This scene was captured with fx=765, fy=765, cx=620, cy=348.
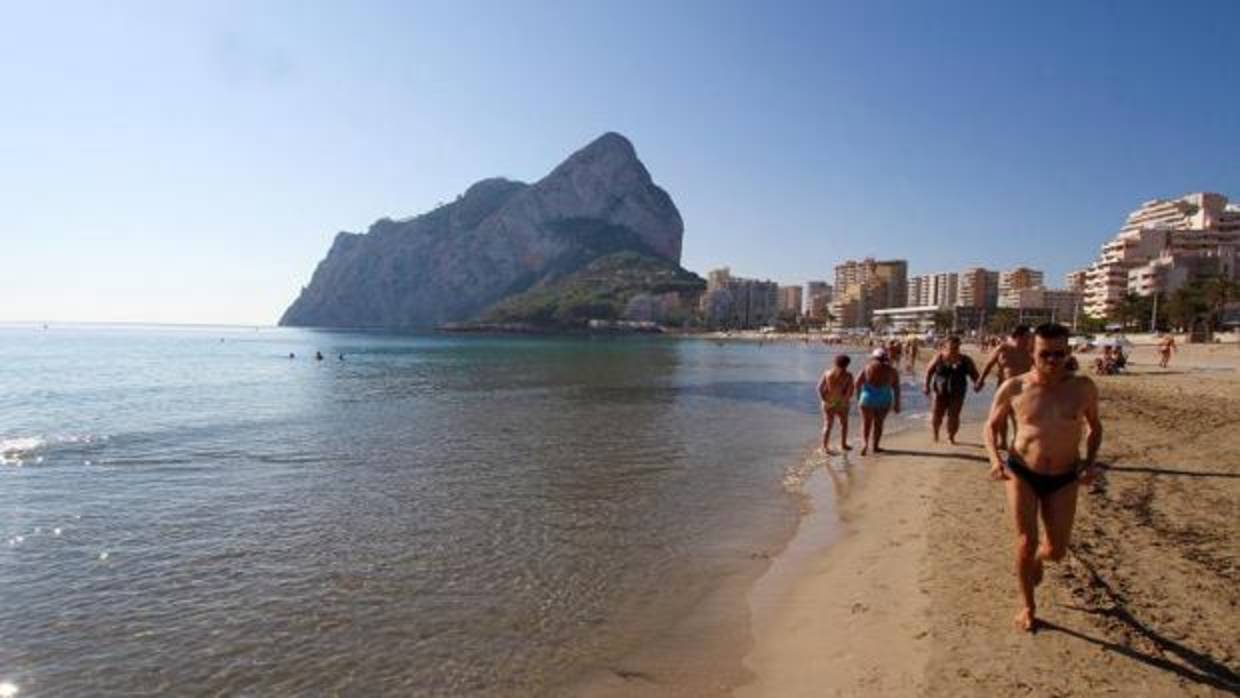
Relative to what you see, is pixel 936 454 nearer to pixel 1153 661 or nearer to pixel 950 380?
pixel 950 380

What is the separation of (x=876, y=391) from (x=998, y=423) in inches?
311

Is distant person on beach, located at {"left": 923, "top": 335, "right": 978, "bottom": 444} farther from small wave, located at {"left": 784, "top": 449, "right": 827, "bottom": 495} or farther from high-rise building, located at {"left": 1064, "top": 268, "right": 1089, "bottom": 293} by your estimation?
high-rise building, located at {"left": 1064, "top": 268, "right": 1089, "bottom": 293}

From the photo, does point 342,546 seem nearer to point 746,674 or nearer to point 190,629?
point 190,629

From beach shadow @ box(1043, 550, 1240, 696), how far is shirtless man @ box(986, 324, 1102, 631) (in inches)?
16.4

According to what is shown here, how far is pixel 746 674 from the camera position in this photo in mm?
4707

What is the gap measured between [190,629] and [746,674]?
395 cm

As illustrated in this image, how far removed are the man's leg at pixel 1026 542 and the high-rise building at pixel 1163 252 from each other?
14031 centimetres

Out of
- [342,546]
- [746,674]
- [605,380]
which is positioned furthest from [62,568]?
[605,380]

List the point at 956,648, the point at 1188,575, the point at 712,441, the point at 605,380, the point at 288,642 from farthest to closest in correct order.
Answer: the point at 605,380 → the point at 712,441 → the point at 1188,575 → the point at 288,642 → the point at 956,648

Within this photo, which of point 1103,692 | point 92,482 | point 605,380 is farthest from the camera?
point 605,380

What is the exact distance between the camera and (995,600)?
5.33 m

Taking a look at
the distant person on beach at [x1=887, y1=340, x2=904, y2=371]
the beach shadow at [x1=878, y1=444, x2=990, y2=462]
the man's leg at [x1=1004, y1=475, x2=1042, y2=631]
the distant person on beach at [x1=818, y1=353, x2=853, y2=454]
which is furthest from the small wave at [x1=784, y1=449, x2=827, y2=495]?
the man's leg at [x1=1004, y1=475, x2=1042, y2=631]

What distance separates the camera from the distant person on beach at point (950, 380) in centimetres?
1267

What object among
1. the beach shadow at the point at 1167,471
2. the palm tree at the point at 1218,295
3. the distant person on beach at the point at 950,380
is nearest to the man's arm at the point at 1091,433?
the beach shadow at the point at 1167,471
